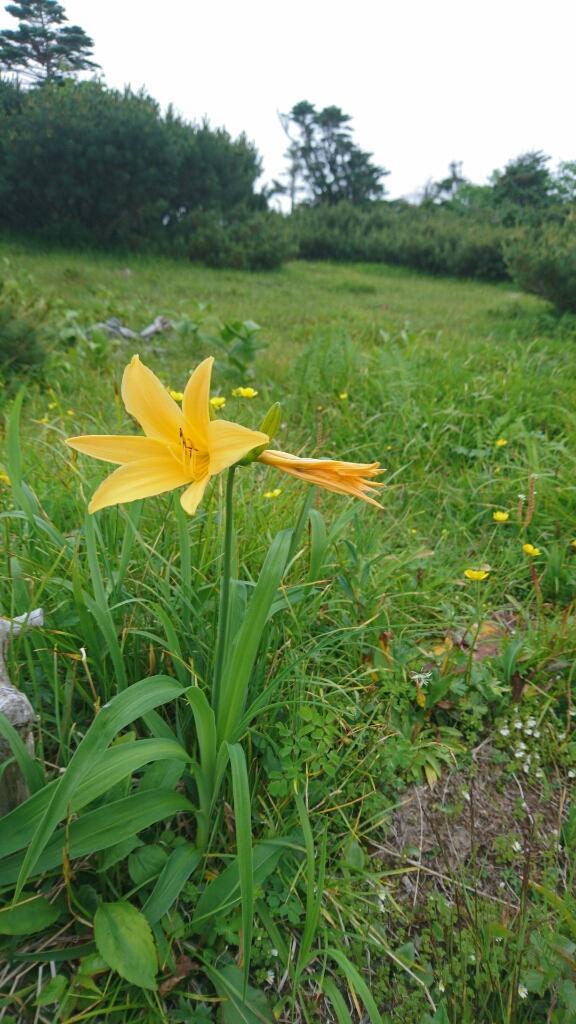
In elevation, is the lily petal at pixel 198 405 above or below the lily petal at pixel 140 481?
above

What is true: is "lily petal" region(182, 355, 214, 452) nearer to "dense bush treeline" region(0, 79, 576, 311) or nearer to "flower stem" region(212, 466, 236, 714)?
"flower stem" region(212, 466, 236, 714)

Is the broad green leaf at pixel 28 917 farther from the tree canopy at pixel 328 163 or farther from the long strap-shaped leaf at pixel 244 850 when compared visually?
the tree canopy at pixel 328 163

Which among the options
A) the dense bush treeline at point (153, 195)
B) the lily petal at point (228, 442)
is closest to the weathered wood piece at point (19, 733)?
the lily petal at point (228, 442)

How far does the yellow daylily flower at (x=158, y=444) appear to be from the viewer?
0.85 m

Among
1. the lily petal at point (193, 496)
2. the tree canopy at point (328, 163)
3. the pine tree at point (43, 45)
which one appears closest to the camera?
the lily petal at point (193, 496)

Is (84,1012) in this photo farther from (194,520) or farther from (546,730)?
(546,730)

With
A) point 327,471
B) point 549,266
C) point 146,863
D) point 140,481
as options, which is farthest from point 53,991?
point 549,266

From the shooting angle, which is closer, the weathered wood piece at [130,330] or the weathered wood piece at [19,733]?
the weathered wood piece at [19,733]

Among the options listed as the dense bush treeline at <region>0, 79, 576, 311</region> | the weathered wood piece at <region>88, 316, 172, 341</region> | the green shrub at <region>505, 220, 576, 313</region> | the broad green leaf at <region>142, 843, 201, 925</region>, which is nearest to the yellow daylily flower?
the broad green leaf at <region>142, 843, 201, 925</region>

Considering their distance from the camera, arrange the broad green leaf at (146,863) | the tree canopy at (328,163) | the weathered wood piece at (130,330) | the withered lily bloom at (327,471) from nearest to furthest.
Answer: the withered lily bloom at (327,471) → the broad green leaf at (146,863) → the weathered wood piece at (130,330) → the tree canopy at (328,163)

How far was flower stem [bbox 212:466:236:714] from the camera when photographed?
873 mm

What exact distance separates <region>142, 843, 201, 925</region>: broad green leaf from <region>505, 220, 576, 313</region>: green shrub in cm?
586

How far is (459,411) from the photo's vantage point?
3.17 m

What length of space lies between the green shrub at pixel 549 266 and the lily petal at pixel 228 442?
5.72 m
